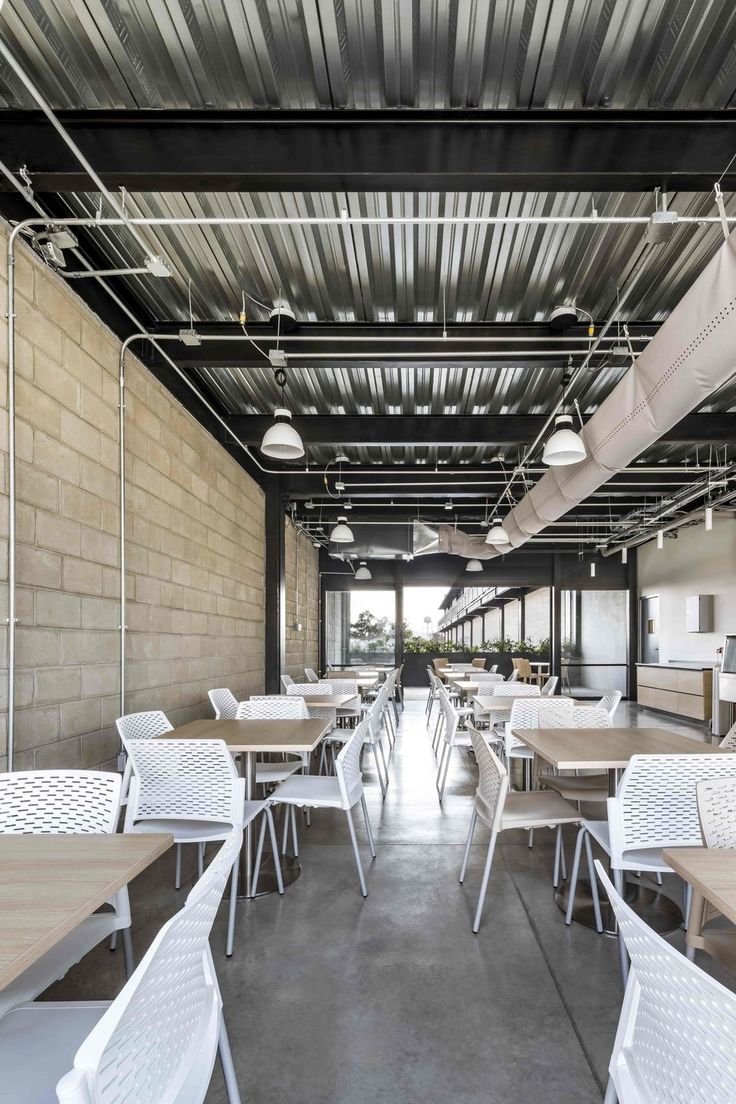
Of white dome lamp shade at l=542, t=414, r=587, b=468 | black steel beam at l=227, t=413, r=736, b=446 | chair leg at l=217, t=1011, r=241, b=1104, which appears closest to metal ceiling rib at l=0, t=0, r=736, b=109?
white dome lamp shade at l=542, t=414, r=587, b=468

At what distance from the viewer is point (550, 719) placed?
4180 mm

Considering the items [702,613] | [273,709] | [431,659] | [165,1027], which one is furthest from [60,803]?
[431,659]

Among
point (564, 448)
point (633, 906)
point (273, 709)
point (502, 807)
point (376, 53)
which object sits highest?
point (376, 53)

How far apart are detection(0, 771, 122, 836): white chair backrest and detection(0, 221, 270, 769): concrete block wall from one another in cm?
100

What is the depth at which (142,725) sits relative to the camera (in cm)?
389

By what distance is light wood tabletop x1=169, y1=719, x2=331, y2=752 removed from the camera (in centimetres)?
329

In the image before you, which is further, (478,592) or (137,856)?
(478,592)

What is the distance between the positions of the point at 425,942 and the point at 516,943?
15.4 inches

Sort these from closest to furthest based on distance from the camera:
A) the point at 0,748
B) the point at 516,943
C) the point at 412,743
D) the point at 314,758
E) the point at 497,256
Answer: the point at 516,943
the point at 0,748
the point at 497,256
the point at 314,758
the point at 412,743

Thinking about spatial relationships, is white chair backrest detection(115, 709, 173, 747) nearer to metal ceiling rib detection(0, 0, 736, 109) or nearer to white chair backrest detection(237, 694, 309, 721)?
white chair backrest detection(237, 694, 309, 721)

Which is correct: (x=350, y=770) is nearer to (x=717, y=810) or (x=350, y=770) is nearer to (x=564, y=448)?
(x=717, y=810)

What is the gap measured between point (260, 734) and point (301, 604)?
836 centimetres

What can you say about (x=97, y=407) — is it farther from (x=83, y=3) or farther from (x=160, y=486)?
(x=83, y=3)

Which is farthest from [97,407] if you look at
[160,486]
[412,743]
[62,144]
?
[412,743]
